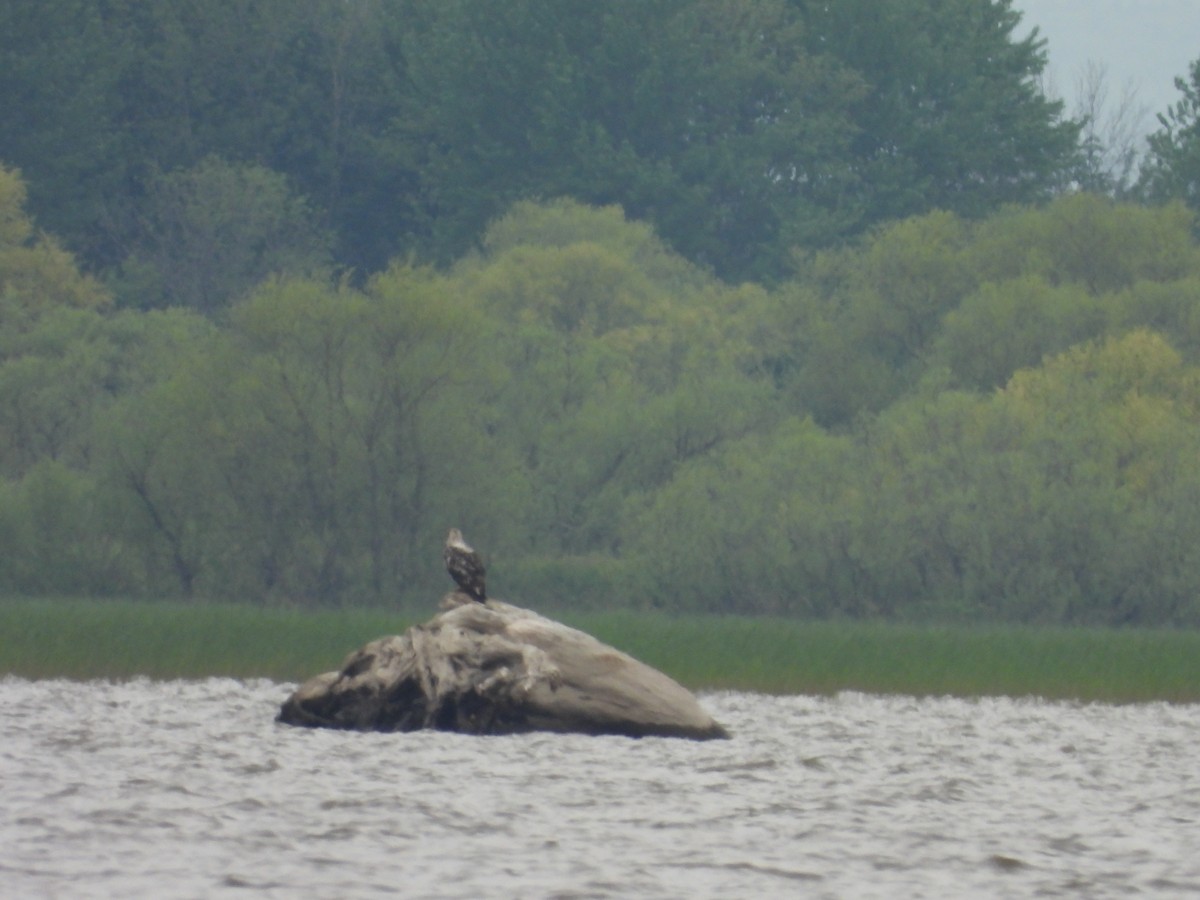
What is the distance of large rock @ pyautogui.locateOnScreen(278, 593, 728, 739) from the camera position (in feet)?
68.3

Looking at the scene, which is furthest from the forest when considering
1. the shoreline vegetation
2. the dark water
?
the dark water

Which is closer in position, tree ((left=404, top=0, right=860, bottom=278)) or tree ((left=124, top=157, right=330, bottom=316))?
tree ((left=124, top=157, right=330, bottom=316))

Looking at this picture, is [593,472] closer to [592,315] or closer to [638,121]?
[592,315]

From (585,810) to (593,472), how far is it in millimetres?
32337

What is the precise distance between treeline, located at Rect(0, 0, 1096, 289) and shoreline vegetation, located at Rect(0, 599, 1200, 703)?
1377 inches

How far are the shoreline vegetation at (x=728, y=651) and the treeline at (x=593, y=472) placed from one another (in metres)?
3.93

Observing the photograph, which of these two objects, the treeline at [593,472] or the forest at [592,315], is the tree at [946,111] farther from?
the treeline at [593,472]

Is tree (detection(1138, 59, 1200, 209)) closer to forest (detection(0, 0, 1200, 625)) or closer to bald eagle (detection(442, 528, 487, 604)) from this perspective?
forest (detection(0, 0, 1200, 625))

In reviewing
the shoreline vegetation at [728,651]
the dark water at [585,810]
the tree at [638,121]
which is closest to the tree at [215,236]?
the tree at [638,121]

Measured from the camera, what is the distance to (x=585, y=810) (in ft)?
53.2

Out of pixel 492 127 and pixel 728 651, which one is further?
pixel 492 127

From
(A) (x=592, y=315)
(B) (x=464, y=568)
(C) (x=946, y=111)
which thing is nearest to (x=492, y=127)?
(C) (x=946, y=111)

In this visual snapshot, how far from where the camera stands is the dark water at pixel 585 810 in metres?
13.4

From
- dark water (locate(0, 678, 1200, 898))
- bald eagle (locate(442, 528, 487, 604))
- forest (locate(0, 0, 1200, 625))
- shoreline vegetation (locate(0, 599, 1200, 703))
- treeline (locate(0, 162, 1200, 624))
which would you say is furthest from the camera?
forest (locate(0, 0, 1200, 625))
